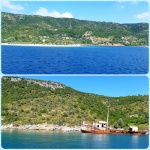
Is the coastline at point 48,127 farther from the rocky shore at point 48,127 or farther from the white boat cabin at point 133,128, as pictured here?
the white boat cabin at point 133,128

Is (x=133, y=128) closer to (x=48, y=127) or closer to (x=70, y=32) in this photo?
(x=48, y=127)

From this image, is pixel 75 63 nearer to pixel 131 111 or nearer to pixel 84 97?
pixel 84 97

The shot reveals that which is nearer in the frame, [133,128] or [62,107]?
[133,128]

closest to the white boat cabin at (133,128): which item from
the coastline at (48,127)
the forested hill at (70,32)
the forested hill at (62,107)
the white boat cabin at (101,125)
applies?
the forested hill at (62,107)

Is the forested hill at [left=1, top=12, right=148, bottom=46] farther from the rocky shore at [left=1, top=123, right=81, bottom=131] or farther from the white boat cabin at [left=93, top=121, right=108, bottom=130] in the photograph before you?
the white boat cabin at [left=93, top=121, right=108, bottom=130]

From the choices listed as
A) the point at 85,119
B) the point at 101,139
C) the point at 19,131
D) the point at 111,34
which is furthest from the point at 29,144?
the point at 111,34

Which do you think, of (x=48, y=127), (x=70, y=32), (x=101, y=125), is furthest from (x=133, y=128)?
(x=70, y=32)

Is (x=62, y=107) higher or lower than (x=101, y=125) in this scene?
higher
